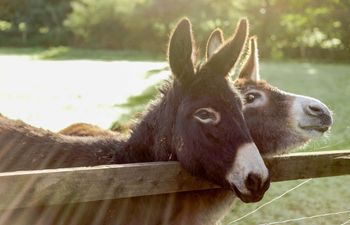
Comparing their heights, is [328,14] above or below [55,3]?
above

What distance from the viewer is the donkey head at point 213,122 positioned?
2701 mm

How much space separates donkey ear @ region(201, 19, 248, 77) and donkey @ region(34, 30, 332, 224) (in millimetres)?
77

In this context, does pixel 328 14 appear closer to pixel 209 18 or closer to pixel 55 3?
pixel 209 18

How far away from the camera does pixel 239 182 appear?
269 centimetres

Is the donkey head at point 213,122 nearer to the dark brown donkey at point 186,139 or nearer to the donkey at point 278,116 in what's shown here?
the dark brown donkey at point 186,139

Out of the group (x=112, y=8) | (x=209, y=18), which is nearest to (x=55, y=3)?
(x=112, y=8)

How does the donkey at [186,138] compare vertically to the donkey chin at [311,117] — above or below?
above

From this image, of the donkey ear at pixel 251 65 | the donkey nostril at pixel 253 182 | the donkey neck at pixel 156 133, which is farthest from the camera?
the donkey ear at pixel 251 65

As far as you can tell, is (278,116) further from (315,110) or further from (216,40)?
(216,40)

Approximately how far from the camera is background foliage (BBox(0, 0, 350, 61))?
1494 inches

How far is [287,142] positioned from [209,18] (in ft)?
131

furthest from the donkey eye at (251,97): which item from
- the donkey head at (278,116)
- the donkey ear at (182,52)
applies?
the donkey ear at (182,52)

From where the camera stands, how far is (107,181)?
2602 millimetres

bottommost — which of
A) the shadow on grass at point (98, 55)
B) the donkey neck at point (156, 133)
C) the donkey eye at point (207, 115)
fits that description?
the shadow on grass at point (98, 55)
